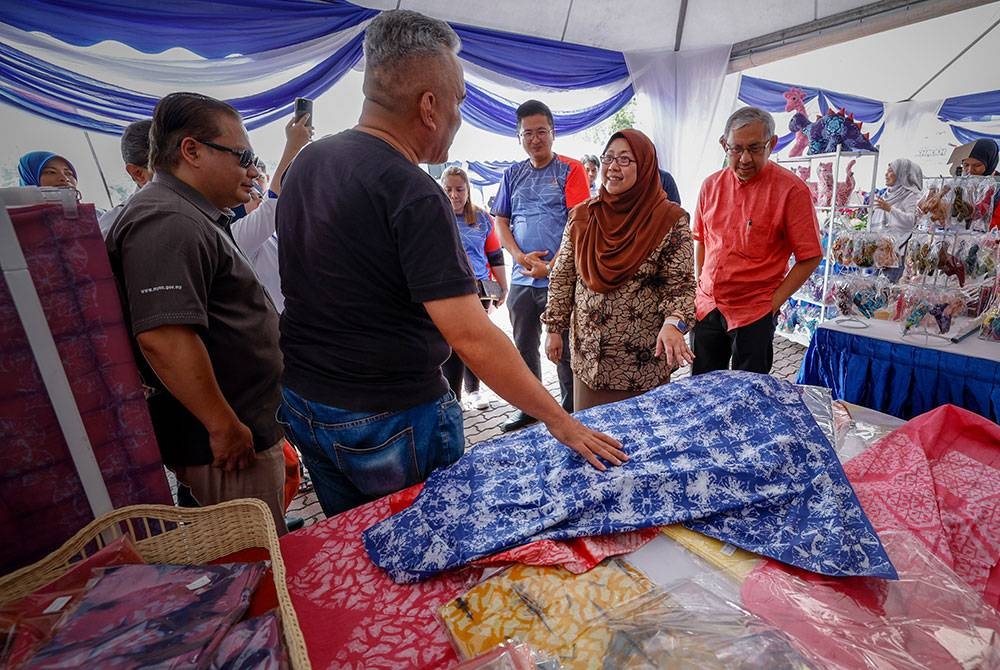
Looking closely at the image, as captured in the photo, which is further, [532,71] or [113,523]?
[532,71]

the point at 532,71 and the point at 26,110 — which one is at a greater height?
the point at 532,71

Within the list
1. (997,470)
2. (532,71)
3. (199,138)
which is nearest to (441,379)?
(199,138)

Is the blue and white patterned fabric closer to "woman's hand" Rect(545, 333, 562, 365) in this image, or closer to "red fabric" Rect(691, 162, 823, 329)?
"woman's hand" Rect(545, 333, 562, 365)

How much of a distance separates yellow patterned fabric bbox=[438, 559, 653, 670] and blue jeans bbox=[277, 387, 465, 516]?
1.23 ft

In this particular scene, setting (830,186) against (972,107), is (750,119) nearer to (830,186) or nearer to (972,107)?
(830,186)

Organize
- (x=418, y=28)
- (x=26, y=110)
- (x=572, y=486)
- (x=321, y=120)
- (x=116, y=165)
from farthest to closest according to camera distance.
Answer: (x=321, y=120) < (x=116, y=165) < (x=26, y=110) < (x=572, y=486) < (x=418, y=28)

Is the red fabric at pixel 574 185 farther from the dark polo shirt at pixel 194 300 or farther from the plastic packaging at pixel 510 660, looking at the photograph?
the plastic packaging at pixel 510 660

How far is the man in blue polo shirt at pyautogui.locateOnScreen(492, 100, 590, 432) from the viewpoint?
2934 millimetres

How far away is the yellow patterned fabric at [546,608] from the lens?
83 centimetres

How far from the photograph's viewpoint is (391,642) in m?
0.87

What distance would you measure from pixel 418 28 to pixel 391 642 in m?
1.22

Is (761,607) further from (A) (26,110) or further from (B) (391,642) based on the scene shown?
(A) (26,110)

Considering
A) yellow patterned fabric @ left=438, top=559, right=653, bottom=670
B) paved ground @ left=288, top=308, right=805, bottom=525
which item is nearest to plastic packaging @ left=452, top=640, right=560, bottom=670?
yellow patterned fabric @ left=438, top=559, right=653, bottom=670

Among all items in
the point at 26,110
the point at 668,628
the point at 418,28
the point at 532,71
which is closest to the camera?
the point at 668,628
